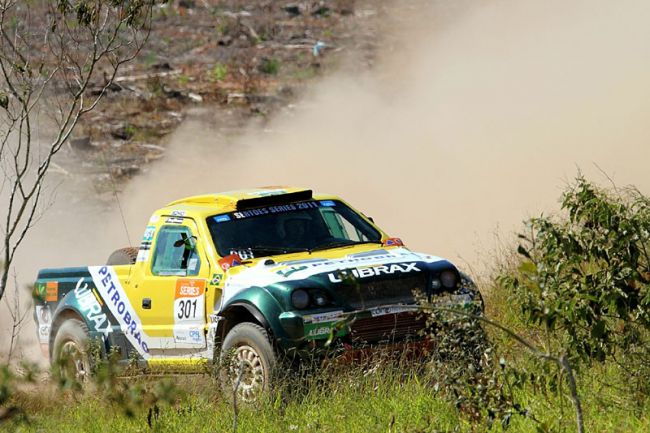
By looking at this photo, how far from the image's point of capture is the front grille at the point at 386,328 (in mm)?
9070

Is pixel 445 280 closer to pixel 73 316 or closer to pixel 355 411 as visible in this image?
pixel 355 411

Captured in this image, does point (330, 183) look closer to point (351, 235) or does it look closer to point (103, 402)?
point (351, 235)

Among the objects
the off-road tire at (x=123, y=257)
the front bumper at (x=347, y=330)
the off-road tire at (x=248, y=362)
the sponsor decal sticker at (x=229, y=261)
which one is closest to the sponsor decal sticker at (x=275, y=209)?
the sponsor decal sticker at (x=229, y=261)

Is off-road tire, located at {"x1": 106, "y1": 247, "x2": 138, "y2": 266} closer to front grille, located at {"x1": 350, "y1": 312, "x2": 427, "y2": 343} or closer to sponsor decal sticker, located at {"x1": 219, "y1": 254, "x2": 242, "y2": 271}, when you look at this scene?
sponsor decal sticker, located at {"x1": 219, "y1": 254, "x2": 242, "y2": 271}

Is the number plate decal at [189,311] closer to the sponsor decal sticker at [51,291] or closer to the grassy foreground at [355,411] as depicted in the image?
the grassy foreground at [355,411]

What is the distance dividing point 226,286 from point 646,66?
48.0 feet

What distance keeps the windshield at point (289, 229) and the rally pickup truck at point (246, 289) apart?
0.5 inches

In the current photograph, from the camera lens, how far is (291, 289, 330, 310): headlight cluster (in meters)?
9.09

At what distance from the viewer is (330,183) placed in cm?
2408

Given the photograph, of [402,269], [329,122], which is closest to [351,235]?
[402,269]

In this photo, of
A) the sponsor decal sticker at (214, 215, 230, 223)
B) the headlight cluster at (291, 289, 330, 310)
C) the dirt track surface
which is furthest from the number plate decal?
the dirt track surface

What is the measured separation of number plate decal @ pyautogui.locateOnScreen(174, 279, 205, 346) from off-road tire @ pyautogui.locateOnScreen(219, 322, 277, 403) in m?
0.65

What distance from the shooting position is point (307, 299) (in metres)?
9.12

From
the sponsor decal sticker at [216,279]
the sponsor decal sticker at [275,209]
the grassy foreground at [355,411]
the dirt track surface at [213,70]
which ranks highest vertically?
the dirt track surface at [213,70]
